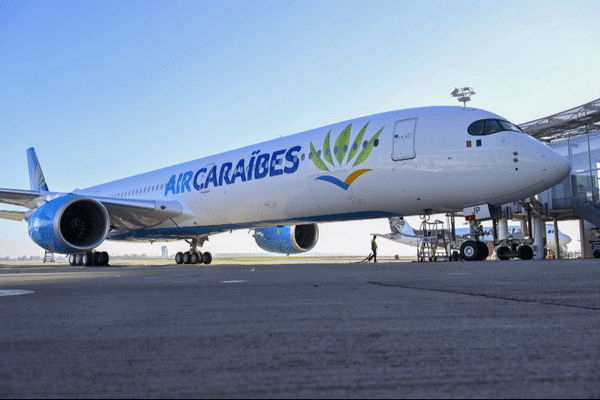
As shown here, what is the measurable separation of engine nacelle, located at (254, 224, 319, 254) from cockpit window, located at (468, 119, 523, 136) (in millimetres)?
7437

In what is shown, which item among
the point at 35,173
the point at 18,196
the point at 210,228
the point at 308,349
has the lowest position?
the point at 308,349

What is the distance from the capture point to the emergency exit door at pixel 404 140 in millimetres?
9320

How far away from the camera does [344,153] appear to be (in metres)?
10.1

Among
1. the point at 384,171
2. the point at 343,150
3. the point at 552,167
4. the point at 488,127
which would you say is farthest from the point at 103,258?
the point at 552,167

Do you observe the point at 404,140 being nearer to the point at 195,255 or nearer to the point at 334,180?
the point at 334,180

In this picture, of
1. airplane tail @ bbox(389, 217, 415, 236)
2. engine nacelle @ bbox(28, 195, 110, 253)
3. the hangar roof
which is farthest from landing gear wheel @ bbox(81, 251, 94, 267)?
airplane tail @ bbox(389, 217, 415, 236)

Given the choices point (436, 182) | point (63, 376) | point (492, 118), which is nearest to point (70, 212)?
point (436, 182)

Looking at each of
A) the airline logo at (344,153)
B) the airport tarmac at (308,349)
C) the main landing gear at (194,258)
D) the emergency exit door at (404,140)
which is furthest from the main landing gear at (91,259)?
the airport tarmac at (308,349)

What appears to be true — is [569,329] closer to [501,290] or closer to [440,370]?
[440,370]

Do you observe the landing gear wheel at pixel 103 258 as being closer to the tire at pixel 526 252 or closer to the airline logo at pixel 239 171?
the airline logo at pixel 239 171

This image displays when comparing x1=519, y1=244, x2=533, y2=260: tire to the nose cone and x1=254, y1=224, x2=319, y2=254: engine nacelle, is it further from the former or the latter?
x1=254, y1=224, x2=319, y2=254: engine nacelle

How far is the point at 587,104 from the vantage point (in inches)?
888

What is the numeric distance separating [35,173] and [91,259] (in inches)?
305

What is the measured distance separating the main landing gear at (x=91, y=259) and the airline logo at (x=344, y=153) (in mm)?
7913
